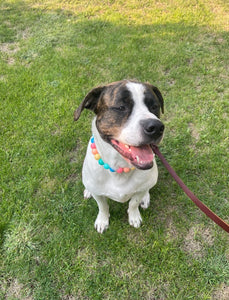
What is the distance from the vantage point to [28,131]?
4.16m

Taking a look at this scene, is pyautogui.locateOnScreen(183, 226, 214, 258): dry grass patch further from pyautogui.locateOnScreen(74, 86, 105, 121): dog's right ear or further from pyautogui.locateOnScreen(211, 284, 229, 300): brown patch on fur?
pyautogui.locateOnScreen(74, 86, 105, 121): dog's right ear

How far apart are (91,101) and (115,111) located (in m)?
0.39

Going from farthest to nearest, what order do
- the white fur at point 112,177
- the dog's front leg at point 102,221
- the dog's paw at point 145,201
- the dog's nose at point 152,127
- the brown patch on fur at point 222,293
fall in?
the dog's paw at point 145,201, the dog's front leg at point 102,221, the brown patch on fur at point 222,293, the white fur at point 112,177, the dog's nose at point 152,127

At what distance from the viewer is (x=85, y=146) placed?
12.8 feet

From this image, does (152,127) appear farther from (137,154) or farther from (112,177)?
(112,177)

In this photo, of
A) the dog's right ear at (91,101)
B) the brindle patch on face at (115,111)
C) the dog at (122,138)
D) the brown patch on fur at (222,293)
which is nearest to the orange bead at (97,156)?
the dog at (122,138)

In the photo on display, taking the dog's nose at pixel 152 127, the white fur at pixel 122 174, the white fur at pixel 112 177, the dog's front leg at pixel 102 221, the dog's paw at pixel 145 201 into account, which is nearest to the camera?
the dog's nose at pixel 152 127

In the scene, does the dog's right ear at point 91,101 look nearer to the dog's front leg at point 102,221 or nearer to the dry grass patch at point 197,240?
the dog's front leg at point 102,221

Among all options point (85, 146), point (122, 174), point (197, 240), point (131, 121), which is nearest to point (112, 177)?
point (122, 174)

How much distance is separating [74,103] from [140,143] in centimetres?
281

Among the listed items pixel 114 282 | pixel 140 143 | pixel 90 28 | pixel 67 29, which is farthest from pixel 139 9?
pixel 114 282

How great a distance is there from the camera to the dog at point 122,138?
77.7 inches

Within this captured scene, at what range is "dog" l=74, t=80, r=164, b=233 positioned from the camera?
1.97 metres

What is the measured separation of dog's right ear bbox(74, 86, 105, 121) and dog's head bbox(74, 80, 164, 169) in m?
0.01
